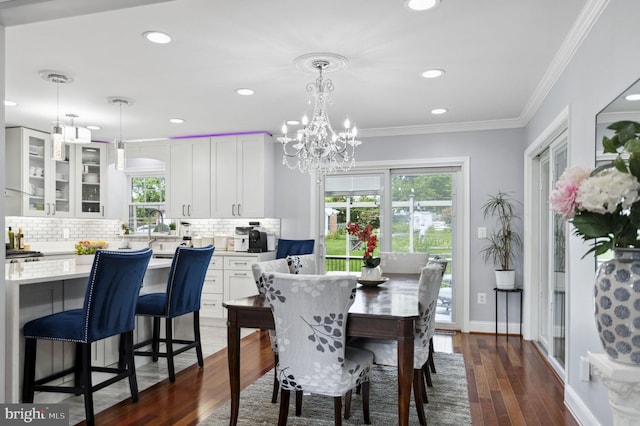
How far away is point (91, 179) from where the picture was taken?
21.6ft

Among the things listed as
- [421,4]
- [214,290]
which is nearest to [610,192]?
[421,4]

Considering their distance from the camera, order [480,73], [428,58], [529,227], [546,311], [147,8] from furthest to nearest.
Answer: [529,227] → [546,311] → [480,73] → [428,58] → [147,8]

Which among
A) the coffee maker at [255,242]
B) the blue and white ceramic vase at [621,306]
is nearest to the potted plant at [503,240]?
the coffee maker at [255,242]

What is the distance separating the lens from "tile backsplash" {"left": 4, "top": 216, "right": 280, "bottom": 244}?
20.0 ft

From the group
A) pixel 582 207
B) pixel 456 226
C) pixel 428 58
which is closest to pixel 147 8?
pixel 428 58

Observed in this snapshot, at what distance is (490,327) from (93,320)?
14.0ft

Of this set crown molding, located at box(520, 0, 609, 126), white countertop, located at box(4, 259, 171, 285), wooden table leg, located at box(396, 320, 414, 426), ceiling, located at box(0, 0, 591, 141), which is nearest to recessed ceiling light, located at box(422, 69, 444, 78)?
ceiling, located at box(0, 0, 591, 141)

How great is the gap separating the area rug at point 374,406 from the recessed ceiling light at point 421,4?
246 centimetres

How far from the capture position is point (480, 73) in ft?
12.1

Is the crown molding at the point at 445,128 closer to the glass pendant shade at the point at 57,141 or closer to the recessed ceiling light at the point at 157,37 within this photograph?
the recessed ceiling light at the point at 157,37

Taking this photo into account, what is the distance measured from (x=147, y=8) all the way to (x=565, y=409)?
3.66 m

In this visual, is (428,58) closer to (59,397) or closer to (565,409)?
(565,409)

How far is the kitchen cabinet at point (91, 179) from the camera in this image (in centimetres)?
645

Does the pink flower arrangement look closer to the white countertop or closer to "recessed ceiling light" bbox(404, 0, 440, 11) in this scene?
"recessed ceiling light" bbox(404, 0, 440, 11)
